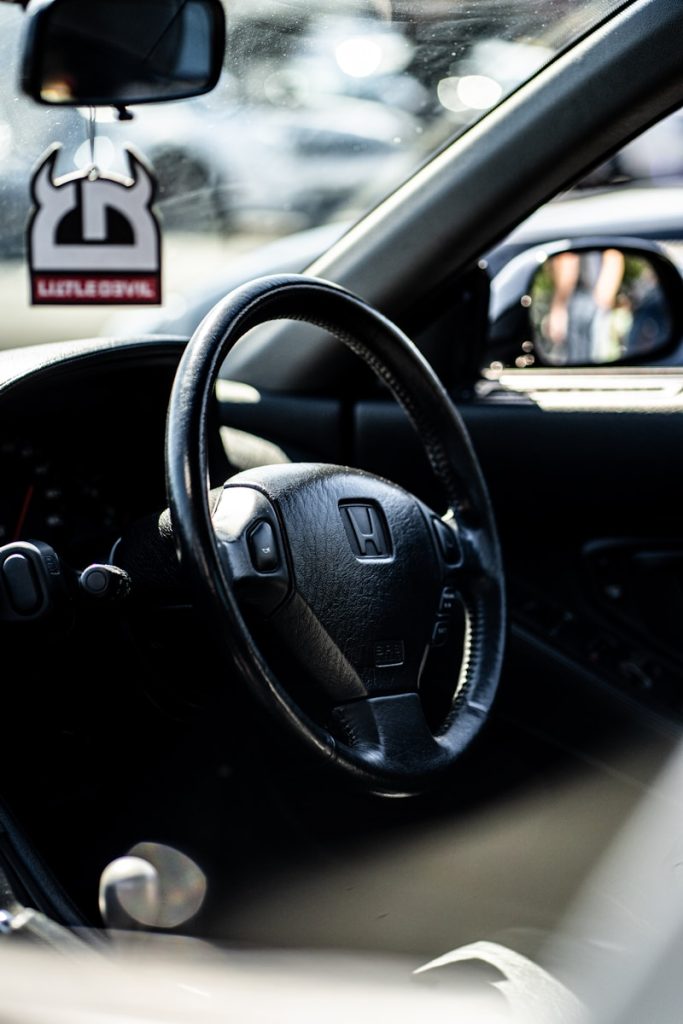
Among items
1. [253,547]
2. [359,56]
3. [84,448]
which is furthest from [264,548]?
[359,56]

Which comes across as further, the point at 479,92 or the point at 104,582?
the point at 479,92

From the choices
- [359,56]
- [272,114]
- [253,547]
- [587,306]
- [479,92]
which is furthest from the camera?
[587,306]

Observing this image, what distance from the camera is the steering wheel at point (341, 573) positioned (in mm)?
1409

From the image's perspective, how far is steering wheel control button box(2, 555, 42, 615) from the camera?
153 centimetres

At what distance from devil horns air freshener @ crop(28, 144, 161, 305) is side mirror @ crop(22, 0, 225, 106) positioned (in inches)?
6.3

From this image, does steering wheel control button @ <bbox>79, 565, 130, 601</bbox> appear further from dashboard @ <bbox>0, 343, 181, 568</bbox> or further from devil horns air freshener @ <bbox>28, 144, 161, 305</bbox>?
devil horns air freshener @ <bbox>28, 144, 161, 305</bbox>

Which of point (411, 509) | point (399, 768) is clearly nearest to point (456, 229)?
point (411, 509)

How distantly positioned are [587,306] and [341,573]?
1.15m

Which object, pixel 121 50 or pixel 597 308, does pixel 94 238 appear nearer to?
pixel 121 50

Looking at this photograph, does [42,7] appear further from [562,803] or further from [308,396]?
[562,803]

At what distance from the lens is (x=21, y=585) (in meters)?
1.53

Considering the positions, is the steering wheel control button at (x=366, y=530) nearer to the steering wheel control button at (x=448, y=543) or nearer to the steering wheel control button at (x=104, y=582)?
the steering wheel control button at (x=448, y=543)

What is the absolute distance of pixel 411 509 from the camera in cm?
174

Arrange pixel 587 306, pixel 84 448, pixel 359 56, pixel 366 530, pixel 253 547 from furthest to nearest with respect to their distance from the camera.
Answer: pixel 587 306
pixel 359 56
pixel 84 448
pixel 366 530
pixel 253 547
